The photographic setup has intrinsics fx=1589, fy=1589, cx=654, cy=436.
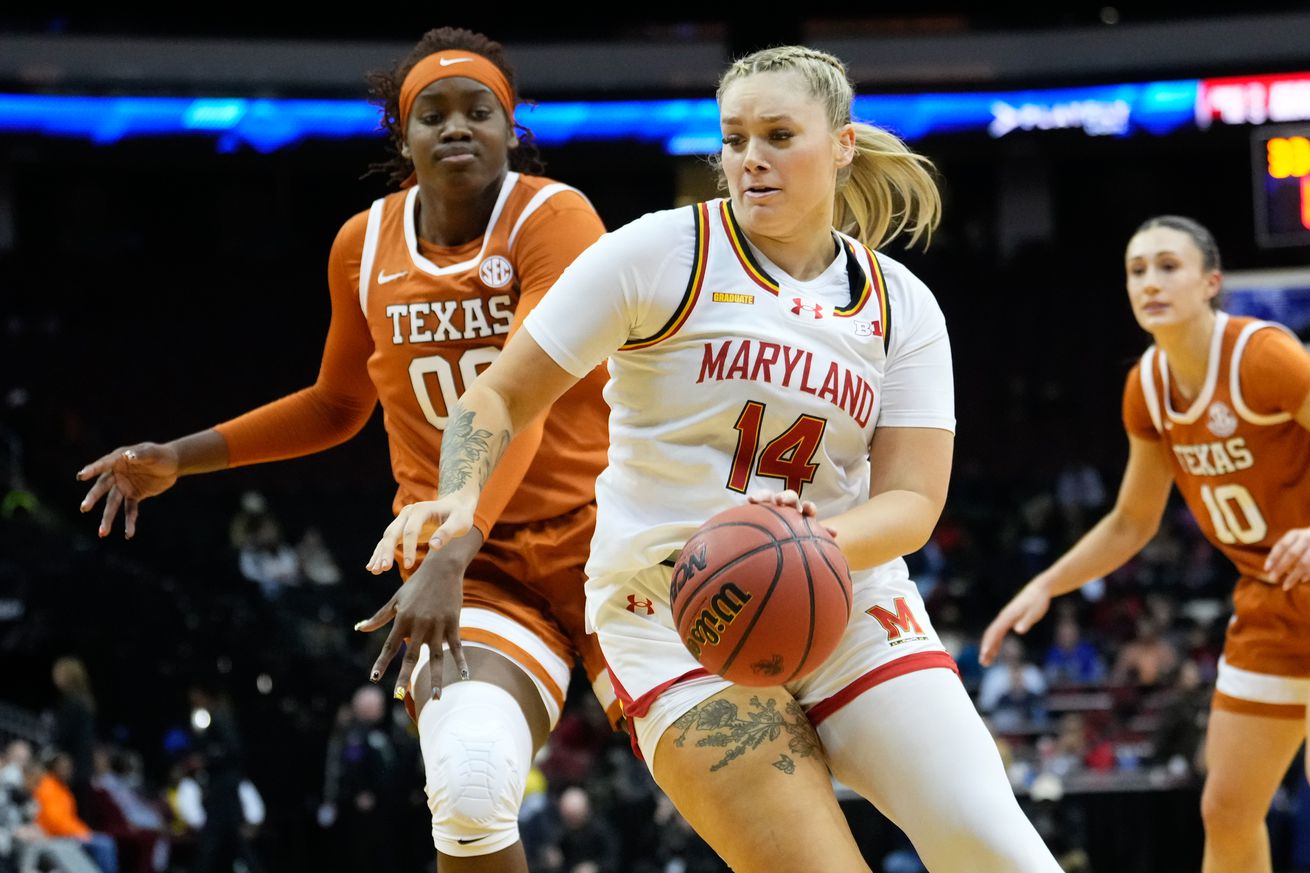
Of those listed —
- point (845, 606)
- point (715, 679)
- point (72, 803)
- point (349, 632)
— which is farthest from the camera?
point (349, 632)

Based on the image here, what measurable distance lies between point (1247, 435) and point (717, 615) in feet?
9.44

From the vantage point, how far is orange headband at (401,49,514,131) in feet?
13.3

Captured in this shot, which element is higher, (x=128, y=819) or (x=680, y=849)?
(x=128, y=819)

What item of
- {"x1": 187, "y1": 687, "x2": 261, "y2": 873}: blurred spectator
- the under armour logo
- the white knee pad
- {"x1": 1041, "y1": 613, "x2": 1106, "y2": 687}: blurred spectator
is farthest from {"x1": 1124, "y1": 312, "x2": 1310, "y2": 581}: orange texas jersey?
{"x1": 1041, "y1": 613, "x2": 1106, "y2": 687}: blurred spectator

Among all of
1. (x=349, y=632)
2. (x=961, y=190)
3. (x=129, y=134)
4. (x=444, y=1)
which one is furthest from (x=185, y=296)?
(x=961, y=190)

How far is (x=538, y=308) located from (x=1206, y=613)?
44.2ft

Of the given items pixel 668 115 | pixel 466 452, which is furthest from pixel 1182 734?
pixel 466 452

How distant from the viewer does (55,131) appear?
51.8 feet

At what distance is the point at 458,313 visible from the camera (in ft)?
12.8

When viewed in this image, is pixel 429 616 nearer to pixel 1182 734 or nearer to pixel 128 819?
pixel 128 819

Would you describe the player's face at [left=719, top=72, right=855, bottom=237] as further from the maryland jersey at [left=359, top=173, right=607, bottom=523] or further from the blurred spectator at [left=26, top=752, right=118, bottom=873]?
the blurred spectator at [left=26, top=752, right=118, bottom=873]

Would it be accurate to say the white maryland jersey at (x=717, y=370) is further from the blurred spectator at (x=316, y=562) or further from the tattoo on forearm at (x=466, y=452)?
the blurred spectator at (x=316, y=562)

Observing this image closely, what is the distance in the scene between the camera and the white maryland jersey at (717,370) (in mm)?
3117

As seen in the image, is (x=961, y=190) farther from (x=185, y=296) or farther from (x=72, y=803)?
(x=72, y=803)
